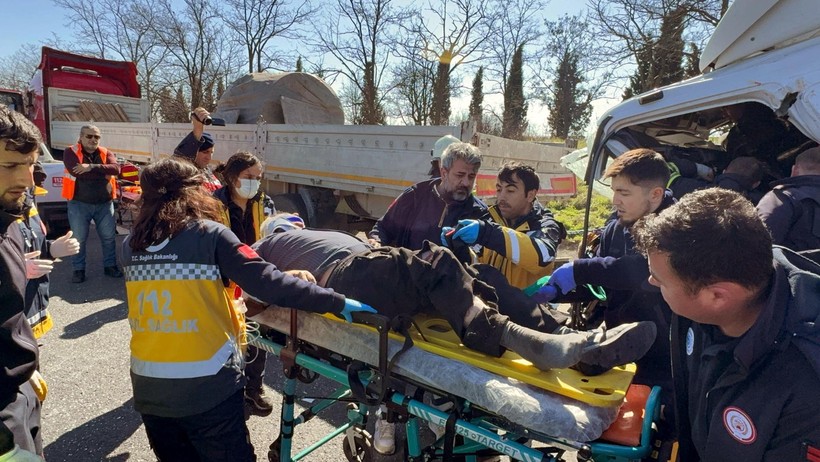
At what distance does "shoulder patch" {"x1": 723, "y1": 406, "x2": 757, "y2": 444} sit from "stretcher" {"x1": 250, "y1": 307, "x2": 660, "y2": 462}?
338 millimetres

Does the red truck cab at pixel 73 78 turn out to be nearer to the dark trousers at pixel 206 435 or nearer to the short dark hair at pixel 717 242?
the dark trousers at pixel 206 435

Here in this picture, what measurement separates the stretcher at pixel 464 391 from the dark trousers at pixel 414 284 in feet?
0.38

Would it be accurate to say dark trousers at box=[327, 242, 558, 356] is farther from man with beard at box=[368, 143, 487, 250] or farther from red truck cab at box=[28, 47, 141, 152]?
red truck cab at box=[28, 47, 141, 152]

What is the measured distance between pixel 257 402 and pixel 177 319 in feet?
4.84

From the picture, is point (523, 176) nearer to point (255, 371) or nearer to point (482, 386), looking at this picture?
point (482, 386)

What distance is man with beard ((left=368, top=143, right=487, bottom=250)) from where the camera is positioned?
9.71ft

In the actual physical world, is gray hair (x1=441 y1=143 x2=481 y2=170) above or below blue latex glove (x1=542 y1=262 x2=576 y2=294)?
above

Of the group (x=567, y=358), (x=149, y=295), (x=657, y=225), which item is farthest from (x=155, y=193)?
(x=657, y=225)

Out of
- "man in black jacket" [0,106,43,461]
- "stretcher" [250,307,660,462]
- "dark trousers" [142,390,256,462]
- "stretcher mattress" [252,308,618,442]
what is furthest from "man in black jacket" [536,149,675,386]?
"man in black jacket" [0,106,43,461]

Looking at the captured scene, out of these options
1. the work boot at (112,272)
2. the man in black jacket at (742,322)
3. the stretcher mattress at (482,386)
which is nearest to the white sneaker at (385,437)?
the stretcher mattress at (482,386)

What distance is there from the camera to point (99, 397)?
321 cm

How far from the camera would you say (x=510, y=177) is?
9.26 ft

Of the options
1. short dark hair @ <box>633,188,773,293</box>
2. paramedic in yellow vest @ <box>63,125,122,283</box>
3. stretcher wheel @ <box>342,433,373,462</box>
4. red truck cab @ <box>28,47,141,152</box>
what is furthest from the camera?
red truck cab @ <box>28,47,141,152</box>

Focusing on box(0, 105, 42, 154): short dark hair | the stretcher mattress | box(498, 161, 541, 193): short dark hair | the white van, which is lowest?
the stretcher mattress
